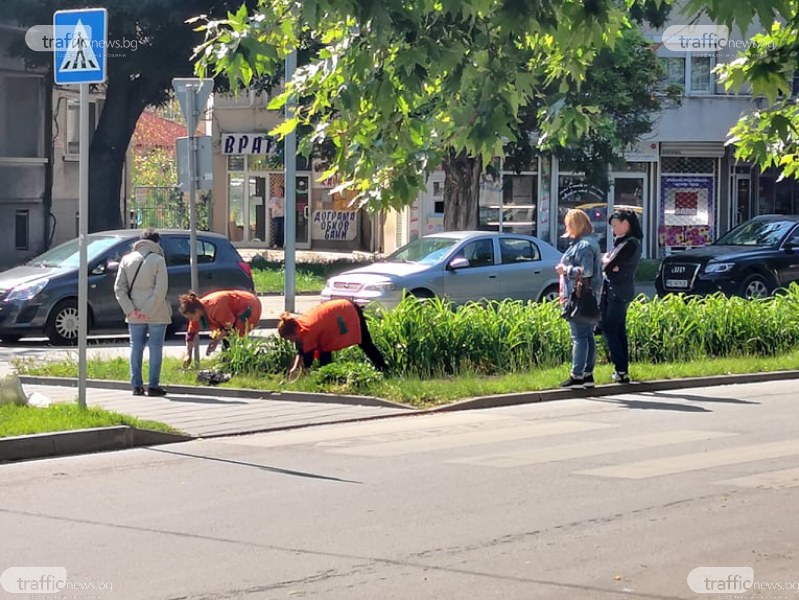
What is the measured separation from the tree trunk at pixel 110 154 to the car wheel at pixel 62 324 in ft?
43.0

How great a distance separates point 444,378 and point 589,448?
395 centimetres

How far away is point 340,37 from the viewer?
317 inches

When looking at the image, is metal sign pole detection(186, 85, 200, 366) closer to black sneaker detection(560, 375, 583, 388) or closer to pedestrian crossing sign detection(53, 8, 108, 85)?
pedestrian crossing sign detection(53, 8, 108, 85)

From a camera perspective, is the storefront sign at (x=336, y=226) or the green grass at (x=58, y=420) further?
the storefront sign at (x=336, y=226)

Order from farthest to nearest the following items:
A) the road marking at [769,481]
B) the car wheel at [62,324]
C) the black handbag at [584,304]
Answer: the car wheel at [62,324] → the black handbag at [584,304] → the road marking at [769,481]

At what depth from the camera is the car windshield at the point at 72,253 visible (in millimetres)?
19067

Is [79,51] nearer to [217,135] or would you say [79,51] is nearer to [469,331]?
[469,331]

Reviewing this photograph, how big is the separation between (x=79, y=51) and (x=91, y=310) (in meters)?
8.43

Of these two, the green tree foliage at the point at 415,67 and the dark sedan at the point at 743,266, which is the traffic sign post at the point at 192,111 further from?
the dark sedan at the point at 743,266

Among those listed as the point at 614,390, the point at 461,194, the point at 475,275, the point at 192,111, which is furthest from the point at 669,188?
the point at 192,111

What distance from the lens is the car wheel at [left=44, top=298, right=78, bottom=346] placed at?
60.9 feet

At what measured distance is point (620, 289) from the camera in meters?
14.3

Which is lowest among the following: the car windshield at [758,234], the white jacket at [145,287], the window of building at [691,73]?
the white jacket at [145,287]

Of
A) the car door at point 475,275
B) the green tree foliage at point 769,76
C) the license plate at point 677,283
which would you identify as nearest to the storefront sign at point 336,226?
the license plate at point 677,283
